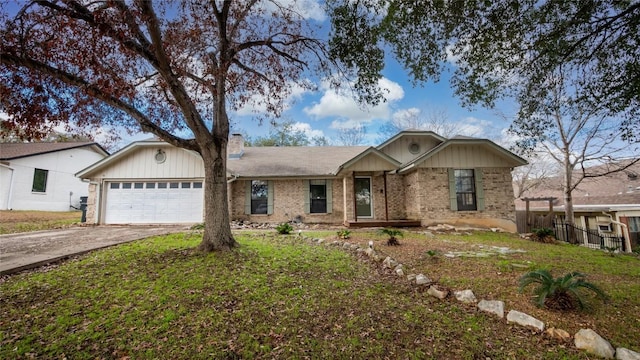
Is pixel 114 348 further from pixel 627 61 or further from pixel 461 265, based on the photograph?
pixel 627 61

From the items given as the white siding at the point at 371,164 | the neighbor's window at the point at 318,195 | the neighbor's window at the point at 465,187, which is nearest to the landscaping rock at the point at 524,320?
the white siding at the point at 371,164

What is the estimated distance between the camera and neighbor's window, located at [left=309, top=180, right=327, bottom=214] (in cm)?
1463

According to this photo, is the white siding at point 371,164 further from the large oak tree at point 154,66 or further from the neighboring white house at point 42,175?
the neighboring white house at point 42,175

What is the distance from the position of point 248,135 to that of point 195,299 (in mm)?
27853

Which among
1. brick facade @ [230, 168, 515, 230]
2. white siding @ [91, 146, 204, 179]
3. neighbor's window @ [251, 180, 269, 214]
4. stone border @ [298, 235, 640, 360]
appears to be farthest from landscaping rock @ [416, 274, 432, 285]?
white siding @ [91, 146, 204, 179]

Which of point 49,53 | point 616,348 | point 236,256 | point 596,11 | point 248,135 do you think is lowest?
point 616,348

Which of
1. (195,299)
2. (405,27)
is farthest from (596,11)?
(195,299)

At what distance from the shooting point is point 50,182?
18.4 m

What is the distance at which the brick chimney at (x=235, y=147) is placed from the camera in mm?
16906

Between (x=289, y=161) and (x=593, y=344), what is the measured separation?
1420cm

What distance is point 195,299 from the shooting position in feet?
13.2

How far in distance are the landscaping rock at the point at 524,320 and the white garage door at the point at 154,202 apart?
1336cm

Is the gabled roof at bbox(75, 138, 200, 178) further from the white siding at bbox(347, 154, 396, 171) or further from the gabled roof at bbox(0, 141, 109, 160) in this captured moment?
the white siding at bbox(347, 154, 396, 171)

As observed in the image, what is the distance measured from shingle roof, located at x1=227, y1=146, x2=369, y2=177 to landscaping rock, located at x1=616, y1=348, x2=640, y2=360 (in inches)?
458
